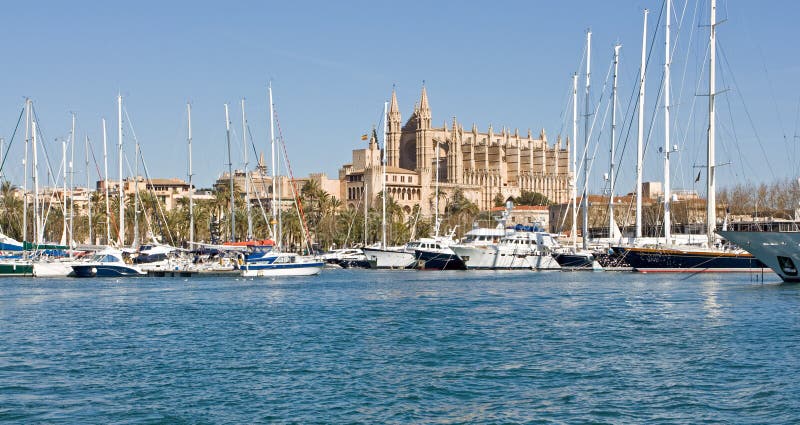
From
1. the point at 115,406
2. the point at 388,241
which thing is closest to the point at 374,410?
the point at 115,406

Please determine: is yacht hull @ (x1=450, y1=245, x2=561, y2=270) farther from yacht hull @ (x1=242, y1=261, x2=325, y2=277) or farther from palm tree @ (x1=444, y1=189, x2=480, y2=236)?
palm tree @ (x1=444, y1=189, x2=480, y2=236)

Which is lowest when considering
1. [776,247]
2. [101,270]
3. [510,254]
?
[101,270]

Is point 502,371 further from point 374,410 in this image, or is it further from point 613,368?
point 374,410

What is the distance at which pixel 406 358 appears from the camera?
28922mm

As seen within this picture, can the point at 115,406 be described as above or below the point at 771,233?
below

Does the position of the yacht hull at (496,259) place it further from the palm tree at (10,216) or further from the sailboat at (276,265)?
the palm tree at (10,216)

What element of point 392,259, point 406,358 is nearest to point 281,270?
point 392,259

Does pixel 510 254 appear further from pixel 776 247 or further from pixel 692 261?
pixel 776 247

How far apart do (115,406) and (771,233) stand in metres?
34.7

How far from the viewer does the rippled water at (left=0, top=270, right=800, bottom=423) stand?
71.7ft

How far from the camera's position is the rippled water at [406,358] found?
21.9 metres

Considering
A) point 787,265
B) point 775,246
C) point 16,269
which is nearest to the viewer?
point 775,246

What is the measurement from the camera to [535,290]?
55.4m

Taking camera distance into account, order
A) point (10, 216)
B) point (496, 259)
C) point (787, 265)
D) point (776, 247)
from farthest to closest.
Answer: point (10, 216) < point (496, 259) < point (787, 265) < point (776, 247)
